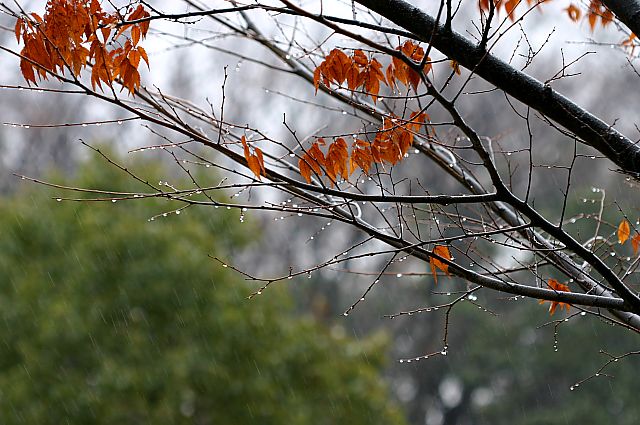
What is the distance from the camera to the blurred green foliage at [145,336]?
6047mm

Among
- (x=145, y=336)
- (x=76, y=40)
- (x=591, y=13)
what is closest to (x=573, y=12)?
(x=591, y=13)

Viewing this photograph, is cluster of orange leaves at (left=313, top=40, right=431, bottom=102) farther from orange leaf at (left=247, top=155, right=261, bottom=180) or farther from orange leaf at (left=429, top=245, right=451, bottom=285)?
orange leaf at (left=429, top=245, right=451, bottom=285)

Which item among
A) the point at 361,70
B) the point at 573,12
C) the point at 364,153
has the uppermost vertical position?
the point at 573,12

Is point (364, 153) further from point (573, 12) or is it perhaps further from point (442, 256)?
point (573, 12)

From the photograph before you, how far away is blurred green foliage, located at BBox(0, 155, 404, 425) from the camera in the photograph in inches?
238

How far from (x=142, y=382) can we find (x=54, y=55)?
4.76m

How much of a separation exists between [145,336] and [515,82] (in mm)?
5215

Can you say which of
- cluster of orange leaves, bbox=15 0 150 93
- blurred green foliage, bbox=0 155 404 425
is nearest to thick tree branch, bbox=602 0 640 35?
cluster of orange leaves, bbox=15 0 150 93

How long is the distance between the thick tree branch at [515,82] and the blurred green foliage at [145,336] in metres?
4.83

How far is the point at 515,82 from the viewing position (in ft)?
6.01

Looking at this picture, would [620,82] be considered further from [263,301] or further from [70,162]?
[70,162]

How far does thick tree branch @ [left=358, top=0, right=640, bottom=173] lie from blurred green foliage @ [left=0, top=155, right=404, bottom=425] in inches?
190

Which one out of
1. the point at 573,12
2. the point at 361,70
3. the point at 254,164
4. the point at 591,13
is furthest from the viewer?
the point at 573,12

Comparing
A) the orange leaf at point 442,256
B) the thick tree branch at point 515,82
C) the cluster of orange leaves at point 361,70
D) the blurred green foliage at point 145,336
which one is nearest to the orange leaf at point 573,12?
the thick tree branch at point 515,82
